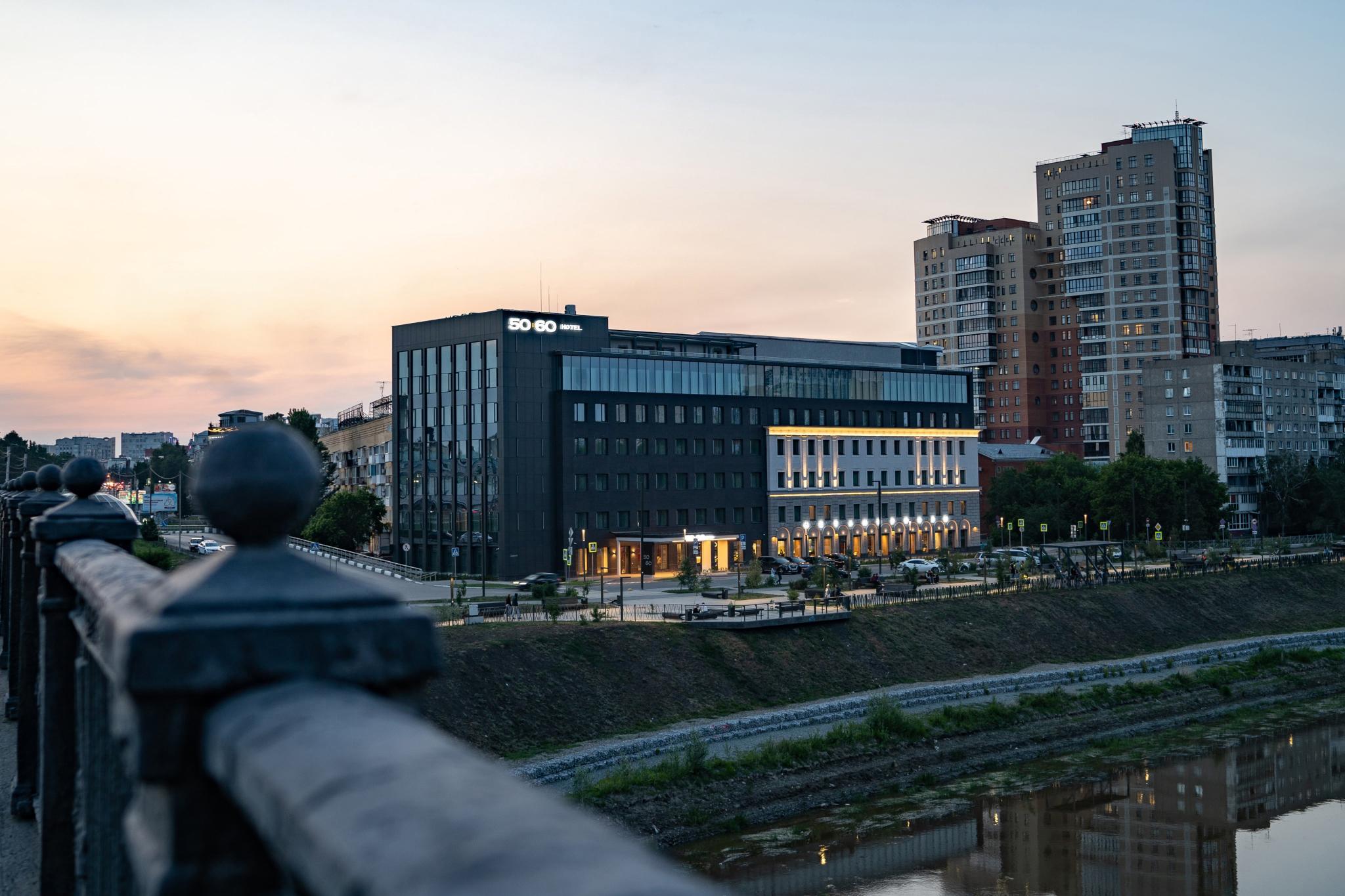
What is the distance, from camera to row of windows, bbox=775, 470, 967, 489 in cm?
9906

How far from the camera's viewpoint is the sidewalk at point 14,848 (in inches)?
376

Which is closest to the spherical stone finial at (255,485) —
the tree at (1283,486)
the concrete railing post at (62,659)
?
the concrete railing post at (62,659)

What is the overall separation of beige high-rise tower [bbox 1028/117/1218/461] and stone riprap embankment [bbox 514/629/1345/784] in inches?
3992

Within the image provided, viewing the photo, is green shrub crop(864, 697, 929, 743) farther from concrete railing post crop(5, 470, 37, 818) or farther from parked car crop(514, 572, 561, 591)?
concrete railing post crop(5, 470, 37, 818)

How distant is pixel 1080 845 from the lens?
125ft

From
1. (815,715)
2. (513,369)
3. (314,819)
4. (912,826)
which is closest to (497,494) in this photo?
(513,369)

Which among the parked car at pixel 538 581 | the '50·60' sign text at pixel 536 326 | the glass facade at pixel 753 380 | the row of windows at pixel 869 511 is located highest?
the '50·60' sign text at pixel 536 326

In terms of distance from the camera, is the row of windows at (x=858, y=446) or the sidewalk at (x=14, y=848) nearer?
the sidewalk at (x=14, y=848)

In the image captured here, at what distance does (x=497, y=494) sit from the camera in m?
83.8

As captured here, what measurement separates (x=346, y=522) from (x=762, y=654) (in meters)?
45.6

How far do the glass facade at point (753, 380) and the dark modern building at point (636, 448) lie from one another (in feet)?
0.50

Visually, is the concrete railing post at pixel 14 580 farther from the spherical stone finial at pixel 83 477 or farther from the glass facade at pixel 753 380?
the glass facade at pixel 753 380

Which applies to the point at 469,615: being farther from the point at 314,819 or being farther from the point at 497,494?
the point at 314,819

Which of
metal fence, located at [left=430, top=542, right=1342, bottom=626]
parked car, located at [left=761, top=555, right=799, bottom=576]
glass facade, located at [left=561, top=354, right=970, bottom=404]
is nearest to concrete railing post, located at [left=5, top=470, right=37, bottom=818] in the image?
metal fence, located at [left=430, top=542, right=1342, bottom=626]
